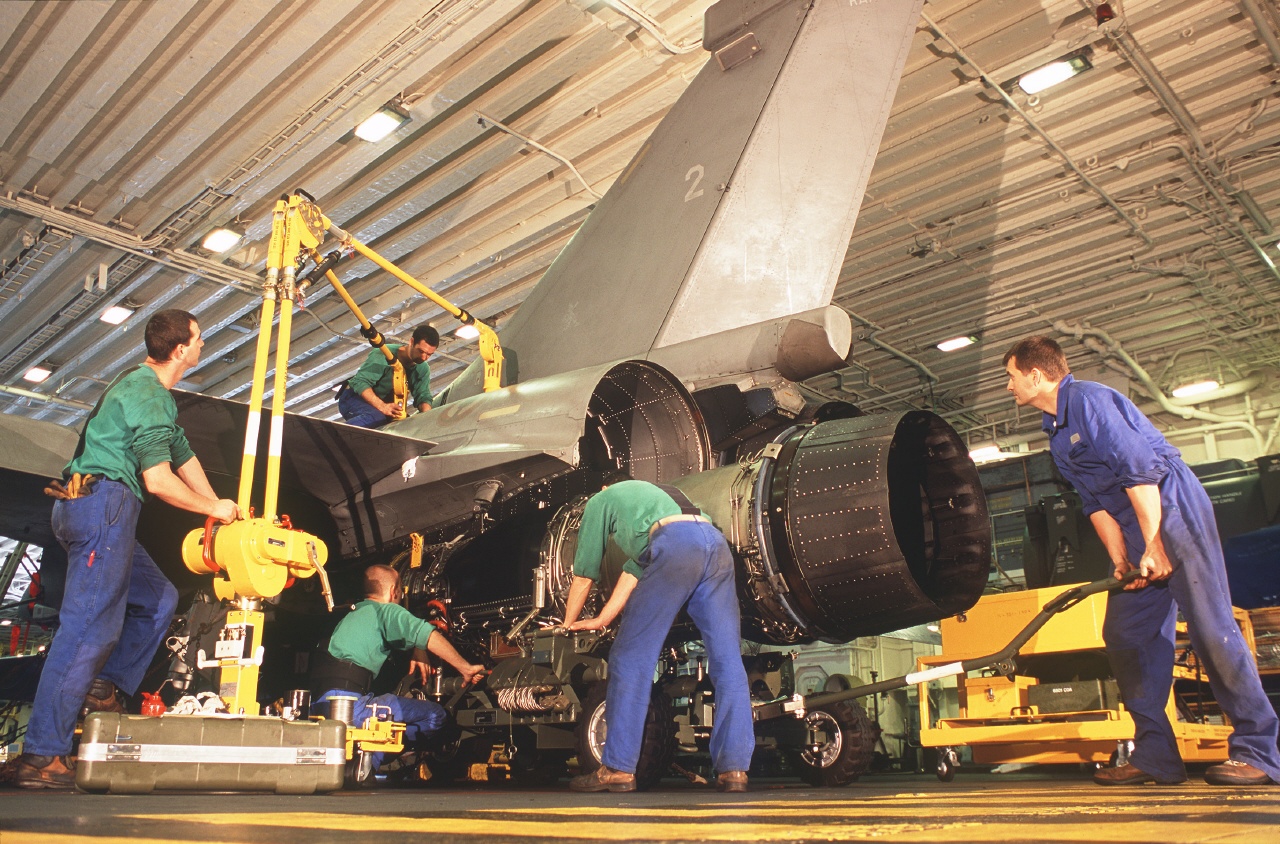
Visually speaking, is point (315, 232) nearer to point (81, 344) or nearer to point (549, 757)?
point (549, 757)

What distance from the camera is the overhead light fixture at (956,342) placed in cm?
1247

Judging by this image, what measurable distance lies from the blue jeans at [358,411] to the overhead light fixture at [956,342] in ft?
24.7

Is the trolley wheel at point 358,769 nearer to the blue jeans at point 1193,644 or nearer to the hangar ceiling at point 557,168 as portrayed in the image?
the blue jeans at point 1193,644

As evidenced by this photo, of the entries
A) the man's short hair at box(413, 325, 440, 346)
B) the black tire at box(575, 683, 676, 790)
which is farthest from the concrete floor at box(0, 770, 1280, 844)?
the man's short hair at box(413, 325, 440, 346)

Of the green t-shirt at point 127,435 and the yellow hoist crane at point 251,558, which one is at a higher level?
the green t-shirt at point 127,435

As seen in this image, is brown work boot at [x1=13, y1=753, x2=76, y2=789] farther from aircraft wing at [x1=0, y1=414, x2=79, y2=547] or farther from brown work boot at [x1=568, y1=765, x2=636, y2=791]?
brown work boot at [x1=568, y1=765, x2=636, y2=791]

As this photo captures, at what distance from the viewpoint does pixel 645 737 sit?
4859 mm

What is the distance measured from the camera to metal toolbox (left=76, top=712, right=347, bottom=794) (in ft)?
11.0

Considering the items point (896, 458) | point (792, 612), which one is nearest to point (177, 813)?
point (792, 612)

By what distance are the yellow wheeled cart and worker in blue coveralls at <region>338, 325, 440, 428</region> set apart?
15.0ft

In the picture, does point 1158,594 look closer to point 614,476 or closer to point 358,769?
point 614,476

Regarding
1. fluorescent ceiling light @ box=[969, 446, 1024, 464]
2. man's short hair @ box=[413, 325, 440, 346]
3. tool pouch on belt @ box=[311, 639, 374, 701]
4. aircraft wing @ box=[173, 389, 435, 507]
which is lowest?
tool pouch on belt @ box=[311, 639, 374, 701]

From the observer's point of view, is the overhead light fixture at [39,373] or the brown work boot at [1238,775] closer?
the brown work boot at [1238,775]

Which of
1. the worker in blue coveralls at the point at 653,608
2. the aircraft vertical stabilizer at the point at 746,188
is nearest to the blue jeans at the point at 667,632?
the worker in blue coveralls at the point at 653,608
